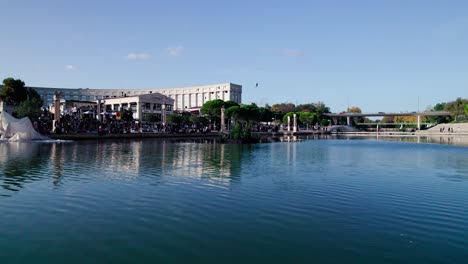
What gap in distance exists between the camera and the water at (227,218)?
624 centimetres

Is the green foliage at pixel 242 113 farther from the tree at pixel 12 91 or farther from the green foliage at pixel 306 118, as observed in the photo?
the tree at pixel 12 91

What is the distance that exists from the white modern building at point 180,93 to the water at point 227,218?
115515mm

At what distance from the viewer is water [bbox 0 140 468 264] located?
6.24 metres

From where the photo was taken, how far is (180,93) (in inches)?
5635

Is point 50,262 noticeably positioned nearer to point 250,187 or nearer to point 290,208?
point 290,208

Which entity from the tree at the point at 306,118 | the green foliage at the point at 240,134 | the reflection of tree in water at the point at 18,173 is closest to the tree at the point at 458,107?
the tree at the point at 306,118

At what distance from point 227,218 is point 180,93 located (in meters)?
137

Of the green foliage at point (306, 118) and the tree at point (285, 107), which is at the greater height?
the tree at point (285, 107)

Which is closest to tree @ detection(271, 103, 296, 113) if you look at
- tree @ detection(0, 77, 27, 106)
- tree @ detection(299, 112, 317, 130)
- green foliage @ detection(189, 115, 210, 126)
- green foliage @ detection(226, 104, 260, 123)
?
tree @ detection(299, 112, 317, 130)

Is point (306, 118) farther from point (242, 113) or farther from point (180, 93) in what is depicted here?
point (180, 93)

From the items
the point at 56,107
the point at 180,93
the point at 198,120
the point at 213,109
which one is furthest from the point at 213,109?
the point at 180,93

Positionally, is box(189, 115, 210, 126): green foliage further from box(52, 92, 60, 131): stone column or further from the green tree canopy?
box(52, 92, 60, 131): stone column

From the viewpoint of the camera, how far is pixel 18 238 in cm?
682

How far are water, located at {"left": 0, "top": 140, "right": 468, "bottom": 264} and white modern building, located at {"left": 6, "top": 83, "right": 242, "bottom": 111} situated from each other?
116m
